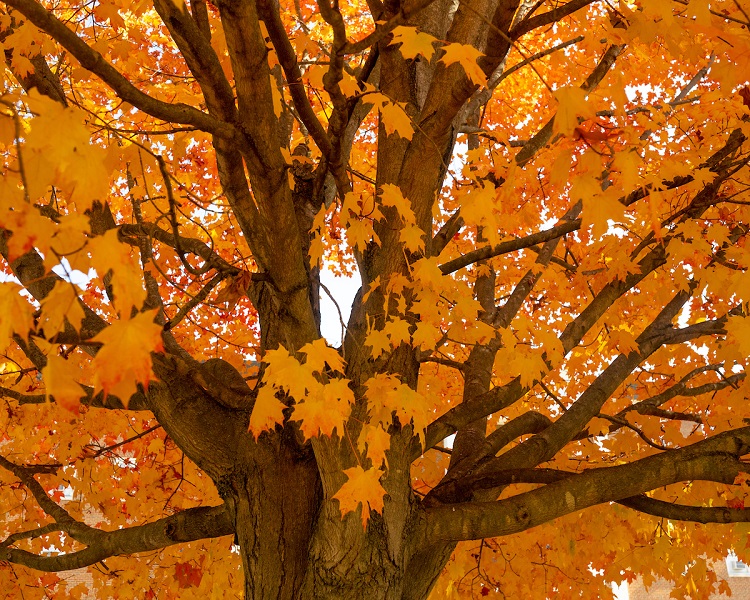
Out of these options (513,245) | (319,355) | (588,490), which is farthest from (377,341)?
(588,490)

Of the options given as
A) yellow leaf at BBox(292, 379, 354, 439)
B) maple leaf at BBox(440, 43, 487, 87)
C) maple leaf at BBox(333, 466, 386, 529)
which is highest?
maple leaf at BBox(440, 43, 487, 87)

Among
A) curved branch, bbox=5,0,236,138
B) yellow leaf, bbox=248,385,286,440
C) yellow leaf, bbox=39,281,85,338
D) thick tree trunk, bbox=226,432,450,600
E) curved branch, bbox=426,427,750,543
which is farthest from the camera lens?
curved branch, bbox=426,427,750,543

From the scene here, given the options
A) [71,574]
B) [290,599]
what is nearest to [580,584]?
[290,599]

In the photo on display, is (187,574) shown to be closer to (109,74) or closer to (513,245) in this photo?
(513,245)

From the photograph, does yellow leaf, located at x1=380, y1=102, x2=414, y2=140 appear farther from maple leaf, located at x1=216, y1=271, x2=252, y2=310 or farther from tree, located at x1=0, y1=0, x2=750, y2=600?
maple leaf, located at x1=216, y1=271, x2=252, y2=310

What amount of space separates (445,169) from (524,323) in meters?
1.08

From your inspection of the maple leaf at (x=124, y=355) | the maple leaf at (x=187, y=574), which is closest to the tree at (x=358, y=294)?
the maple leaf at (x=124, y=355)

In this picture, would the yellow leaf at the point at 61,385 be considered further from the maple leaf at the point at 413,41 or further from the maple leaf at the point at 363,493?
the maple leaf at the point at 413,41

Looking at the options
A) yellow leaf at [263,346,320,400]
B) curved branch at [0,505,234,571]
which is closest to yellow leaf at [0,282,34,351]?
yellow leaf at [263,346,320,400]

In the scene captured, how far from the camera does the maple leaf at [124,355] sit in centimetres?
162

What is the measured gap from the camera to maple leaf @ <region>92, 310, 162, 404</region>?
1.62m

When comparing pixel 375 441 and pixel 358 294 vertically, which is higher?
pixel 358 294

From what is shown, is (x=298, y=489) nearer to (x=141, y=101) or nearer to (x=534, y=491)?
(x=534, y=491)

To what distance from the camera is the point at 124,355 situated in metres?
1.62
